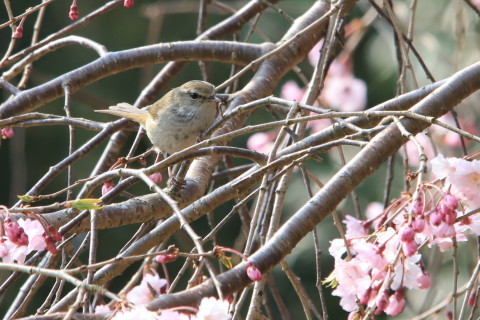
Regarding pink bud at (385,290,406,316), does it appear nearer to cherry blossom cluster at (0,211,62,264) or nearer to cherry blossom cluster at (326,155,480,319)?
cherry blossom cluster at (326,155,480,319)

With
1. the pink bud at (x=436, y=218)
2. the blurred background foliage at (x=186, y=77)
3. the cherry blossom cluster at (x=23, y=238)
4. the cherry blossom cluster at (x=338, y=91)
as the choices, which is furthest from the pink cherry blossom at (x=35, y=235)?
the blurred background foliage at (x=186, y=77)

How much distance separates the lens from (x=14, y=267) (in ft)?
4.68

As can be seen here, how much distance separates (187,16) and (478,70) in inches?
214

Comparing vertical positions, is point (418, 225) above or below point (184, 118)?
below

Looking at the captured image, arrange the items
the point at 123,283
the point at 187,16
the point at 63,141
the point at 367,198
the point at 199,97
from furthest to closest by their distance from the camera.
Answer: the point at 187,16, the point at 63,141, the point at 123,283, the point at 367,198, the point at 199,97

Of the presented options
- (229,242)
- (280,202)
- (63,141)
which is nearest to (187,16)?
(63,141)

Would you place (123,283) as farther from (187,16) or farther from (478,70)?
(478,70)

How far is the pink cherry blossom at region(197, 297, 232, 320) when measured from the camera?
141 centimetres

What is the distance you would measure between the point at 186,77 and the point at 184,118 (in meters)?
3.98

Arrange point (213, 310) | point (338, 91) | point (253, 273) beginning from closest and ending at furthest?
point (213, 310) < point (253, 273) < point (338, 91)

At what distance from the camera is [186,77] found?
6.99 metres

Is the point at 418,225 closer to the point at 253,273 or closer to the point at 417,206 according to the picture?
the point at 417,206

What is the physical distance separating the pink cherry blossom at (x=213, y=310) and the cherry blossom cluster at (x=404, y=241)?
0.40 metres

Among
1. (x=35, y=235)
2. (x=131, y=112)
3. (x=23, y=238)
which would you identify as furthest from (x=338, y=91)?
(x=23, y=238)
